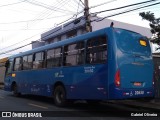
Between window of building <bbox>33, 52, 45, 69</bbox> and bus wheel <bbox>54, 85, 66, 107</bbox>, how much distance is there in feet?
7.36

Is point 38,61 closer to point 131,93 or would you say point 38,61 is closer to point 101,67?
point 101,67

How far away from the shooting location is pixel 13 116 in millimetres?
10750

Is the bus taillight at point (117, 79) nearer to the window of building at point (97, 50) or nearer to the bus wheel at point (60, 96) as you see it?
the window of building at point (97, 50)

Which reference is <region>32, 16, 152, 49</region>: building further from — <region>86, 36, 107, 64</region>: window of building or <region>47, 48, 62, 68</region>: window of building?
<region>86, 36, 107, 64</region>: window of building

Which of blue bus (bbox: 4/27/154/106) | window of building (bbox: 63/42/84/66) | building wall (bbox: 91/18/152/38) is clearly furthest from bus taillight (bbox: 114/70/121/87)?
building wall (bbox: 91/18/152/38)

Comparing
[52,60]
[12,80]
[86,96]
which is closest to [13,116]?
[86,96]

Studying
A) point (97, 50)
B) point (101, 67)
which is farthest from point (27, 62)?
point (101, 67)

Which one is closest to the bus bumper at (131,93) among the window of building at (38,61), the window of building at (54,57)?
the window of building at (54,57)

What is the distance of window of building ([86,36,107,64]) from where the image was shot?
11259 mm

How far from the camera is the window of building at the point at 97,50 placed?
11259mm

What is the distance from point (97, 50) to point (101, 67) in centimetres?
79

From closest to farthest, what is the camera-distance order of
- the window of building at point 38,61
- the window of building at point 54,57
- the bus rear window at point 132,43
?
the bus rear window at point 132,43 < the window of building at point 54,57 < the window of building at point 38,61

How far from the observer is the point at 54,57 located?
15.0 metres

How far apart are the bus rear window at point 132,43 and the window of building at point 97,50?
0.61 m
